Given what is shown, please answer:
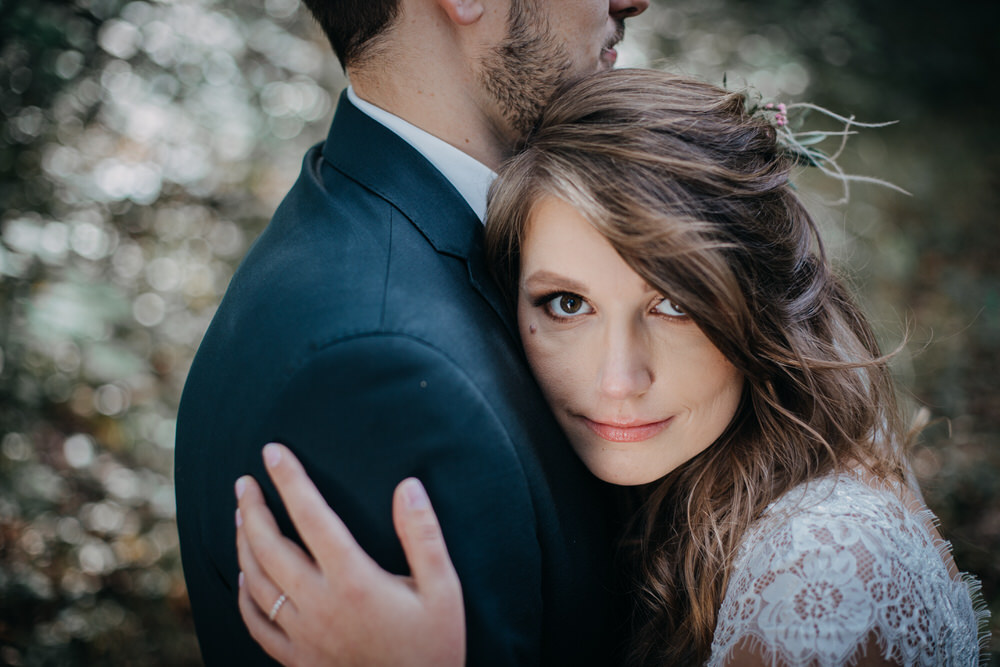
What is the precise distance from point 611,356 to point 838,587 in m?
0.61

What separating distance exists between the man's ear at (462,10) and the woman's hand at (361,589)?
1.15m

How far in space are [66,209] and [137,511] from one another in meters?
1.55

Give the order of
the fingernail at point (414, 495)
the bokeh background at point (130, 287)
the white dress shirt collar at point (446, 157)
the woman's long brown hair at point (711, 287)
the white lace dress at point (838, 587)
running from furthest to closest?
the bokeh background at point (130, 287) < the white dress shirt collar at point (446, 157) < the woman's long brown hair at point (711, 287) < the white lace dress at point (838, 587) < the fingernail at point (414, 495)

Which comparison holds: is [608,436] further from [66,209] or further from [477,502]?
[66,209]

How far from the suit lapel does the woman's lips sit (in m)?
0.30

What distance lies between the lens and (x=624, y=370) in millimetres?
1467

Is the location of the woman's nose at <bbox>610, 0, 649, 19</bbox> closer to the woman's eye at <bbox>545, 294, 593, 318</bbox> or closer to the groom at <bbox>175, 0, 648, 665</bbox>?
the groom at <bbox>175, 0, 648, 665</bbox>

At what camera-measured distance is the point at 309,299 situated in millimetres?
1277

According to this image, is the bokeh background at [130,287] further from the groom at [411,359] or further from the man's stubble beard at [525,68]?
the groom at [411,359]

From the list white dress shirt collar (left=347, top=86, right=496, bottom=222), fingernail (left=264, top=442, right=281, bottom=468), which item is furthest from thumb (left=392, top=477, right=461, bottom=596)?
white dress shirt collar (left=347, top=86, right=496, bottom=222)

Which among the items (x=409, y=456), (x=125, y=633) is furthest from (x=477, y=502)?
(x=125, y=633)

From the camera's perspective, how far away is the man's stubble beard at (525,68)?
6.01 ft

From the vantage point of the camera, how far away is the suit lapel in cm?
149

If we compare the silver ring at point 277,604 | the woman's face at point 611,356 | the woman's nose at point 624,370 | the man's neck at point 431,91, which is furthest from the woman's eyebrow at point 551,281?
the silver ring at point 277,604
